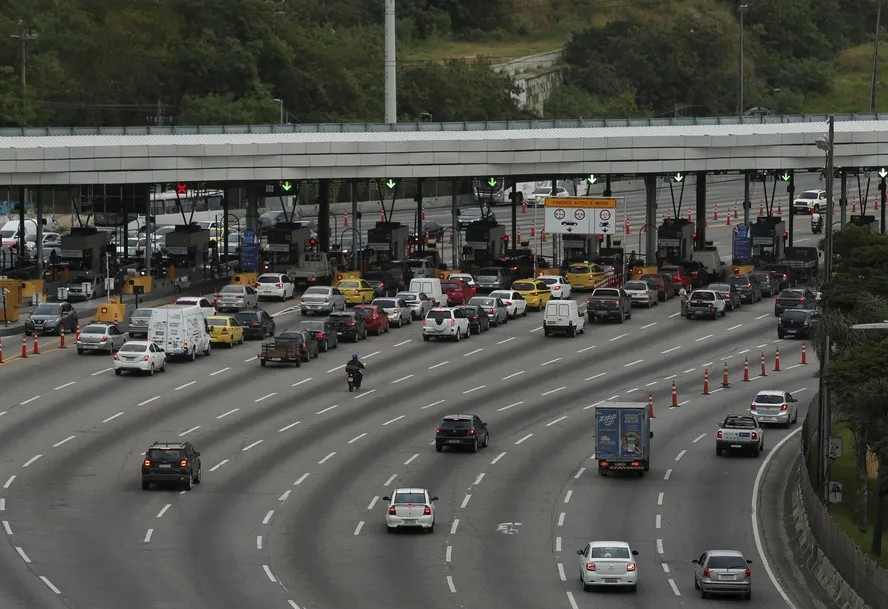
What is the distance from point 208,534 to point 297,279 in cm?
5375

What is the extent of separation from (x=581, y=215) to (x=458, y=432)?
1764 inches

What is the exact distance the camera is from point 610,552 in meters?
57.8

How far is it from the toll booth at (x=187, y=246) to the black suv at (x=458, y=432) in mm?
49573

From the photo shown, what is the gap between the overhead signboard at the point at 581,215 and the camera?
119m

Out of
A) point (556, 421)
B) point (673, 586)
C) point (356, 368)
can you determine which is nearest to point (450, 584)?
point (673, 586)

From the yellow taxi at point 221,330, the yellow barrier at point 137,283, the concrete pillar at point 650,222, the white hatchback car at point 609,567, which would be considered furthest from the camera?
Answer: the concrete pillar at point 650,222

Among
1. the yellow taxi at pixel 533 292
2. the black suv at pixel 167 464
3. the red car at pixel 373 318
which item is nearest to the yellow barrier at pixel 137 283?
the red car at pixel 373 318

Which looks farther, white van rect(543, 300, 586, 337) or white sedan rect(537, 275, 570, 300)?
white sedan rect(537, 275, 570, 300)

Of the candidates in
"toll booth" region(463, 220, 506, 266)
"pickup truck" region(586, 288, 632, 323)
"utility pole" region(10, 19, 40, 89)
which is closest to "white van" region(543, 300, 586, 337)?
"pickup truck" region(586, 288, 632, 323)

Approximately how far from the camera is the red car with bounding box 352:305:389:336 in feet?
329

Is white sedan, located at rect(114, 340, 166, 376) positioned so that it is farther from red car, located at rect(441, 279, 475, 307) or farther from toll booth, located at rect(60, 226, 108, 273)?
toll booth, located at rect(60, 226, 108, 273)

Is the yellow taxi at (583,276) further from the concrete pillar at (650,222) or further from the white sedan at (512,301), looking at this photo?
the white sedan at (512,301)

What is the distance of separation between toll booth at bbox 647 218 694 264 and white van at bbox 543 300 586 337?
1013 inches

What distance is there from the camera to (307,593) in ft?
187
